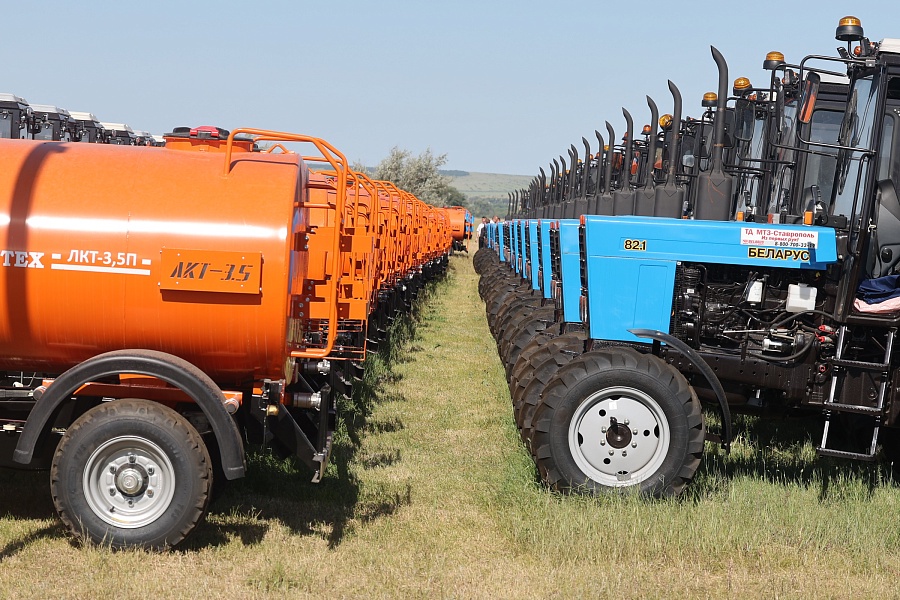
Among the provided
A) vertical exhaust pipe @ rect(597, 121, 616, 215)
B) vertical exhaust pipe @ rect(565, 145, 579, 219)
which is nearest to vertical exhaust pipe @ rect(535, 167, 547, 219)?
vertical exhaust pipe @ rect(565, 145, 579, 219)

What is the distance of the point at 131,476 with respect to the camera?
5.59 m

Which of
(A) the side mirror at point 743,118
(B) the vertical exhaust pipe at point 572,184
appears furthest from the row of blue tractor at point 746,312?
(B) the vertical exhaust pipe at point 572,184

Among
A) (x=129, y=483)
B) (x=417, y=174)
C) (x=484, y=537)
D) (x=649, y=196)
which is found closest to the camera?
(x=129, y=483)

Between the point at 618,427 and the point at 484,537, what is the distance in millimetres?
1161

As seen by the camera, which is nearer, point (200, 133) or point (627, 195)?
point (200, 133)

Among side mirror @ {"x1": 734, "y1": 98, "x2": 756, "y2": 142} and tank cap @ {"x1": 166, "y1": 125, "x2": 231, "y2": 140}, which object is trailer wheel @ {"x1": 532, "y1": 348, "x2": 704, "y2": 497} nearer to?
tank cap @ {"x1": 166, "y1": 125, "x2": 231, "y2": 140}

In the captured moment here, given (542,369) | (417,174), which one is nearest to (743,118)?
(542,369)

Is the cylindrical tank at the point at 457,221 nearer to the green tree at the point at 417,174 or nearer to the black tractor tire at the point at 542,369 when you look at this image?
the green tree at the point at 417,174

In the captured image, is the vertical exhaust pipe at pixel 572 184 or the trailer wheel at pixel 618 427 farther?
the vertical exhaust pipe at pixel 572 184

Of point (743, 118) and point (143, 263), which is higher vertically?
point (743, 118)

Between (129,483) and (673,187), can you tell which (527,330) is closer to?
(673,187)

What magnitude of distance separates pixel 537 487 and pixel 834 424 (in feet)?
9.87

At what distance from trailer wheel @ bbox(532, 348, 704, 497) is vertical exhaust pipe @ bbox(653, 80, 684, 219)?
3.90 meters

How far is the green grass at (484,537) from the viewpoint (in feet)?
17.6
